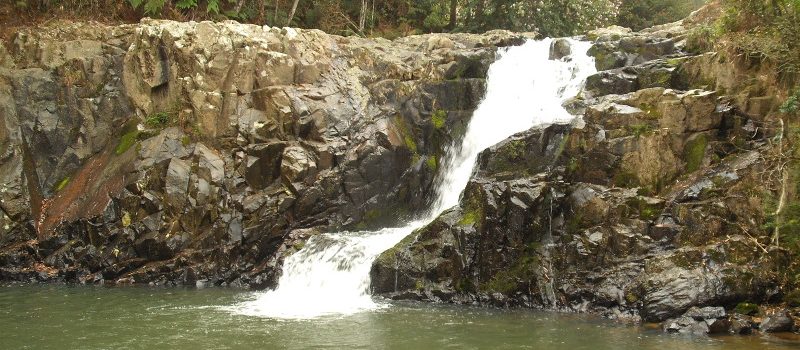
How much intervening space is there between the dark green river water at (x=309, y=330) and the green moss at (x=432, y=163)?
6.58 metres

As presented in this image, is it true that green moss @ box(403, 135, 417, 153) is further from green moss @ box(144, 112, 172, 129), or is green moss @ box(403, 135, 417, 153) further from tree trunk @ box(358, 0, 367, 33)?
tree trunk @ box(358, 0, 367, 33)

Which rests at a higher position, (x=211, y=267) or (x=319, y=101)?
(x=319, y=101)

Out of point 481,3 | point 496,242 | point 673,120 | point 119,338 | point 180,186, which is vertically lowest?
point 119,338

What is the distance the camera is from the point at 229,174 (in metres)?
18.8

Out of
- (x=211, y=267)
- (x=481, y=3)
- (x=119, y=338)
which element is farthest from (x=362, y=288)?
(x=481, y=3)

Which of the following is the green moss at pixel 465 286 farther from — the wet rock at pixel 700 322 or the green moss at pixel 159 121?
the green moss at pixel 159 121

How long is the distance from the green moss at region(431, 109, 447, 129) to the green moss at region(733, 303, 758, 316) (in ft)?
35.3

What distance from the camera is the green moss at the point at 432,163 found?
20.1 metres

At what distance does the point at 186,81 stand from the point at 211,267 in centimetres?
616

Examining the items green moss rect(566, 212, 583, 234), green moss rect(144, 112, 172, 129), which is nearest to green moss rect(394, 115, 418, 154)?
green moss rect(566, 212, 583, 234)

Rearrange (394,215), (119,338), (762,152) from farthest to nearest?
(394,215), (762,152), (119,338)

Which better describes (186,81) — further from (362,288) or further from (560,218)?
(560,218)

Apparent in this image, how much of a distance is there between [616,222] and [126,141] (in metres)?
14.4

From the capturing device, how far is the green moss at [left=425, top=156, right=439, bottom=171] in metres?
20.1
